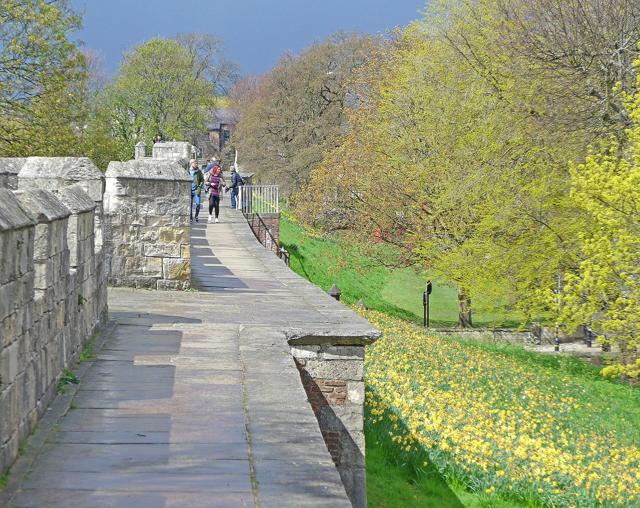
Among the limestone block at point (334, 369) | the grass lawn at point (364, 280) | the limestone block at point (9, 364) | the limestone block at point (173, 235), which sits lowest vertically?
the grass lawn at point (364, 280)

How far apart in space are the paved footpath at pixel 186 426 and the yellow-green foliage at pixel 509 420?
2105mm

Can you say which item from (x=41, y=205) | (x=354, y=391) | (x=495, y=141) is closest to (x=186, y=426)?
(x=41, y=205)

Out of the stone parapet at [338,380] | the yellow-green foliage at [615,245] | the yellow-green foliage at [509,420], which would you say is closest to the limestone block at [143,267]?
the yellow-green foliage at [509,420]

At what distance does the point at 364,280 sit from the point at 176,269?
28.8 m

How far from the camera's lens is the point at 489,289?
23.5 m

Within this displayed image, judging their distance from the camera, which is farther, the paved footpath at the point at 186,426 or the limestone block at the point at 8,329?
the limestone block at the point at 8,329

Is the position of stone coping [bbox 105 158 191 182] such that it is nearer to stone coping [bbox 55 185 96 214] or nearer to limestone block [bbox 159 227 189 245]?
limestone block [bbox 159 227 189 245]

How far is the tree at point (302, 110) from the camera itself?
182 feet

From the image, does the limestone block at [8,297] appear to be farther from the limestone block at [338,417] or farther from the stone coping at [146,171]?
the stone coping at [146,171]

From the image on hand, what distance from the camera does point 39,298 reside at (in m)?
6.68

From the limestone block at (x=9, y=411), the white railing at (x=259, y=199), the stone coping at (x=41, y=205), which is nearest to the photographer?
the limestone block at (x=9, y=411)

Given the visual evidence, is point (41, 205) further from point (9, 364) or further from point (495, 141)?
point (495, 141)

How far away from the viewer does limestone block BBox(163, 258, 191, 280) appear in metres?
13.3

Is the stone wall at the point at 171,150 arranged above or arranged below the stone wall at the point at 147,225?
above
